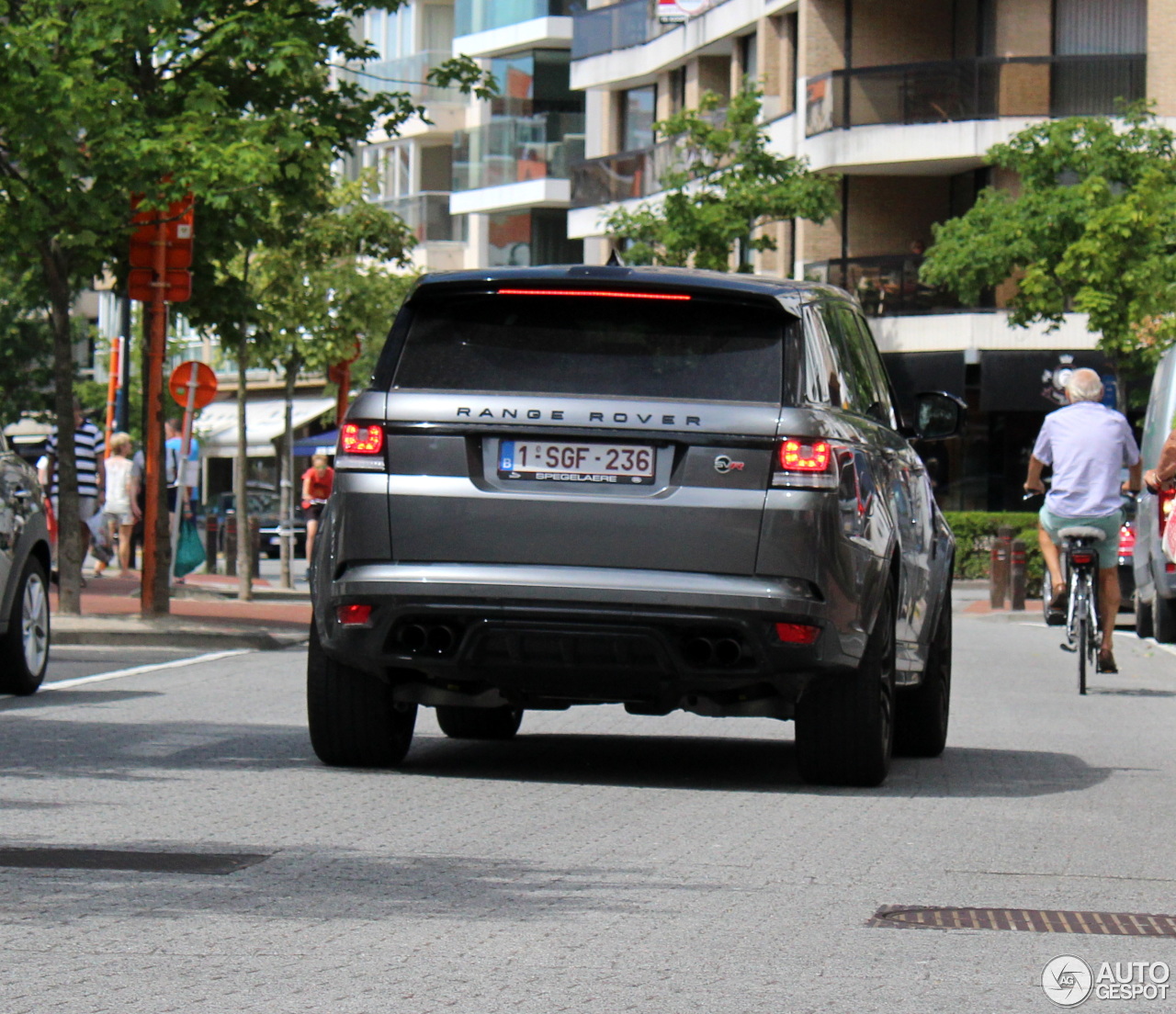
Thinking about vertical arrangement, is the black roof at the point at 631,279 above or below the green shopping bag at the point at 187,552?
above

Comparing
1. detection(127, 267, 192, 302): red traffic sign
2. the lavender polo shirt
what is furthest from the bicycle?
detection(127, 267, 192, 302): red traffic sign

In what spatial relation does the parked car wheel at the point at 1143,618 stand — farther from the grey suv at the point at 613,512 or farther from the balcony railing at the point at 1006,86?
the balcony railing at the point at 1006,86

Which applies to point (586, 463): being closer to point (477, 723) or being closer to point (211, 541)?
point (477, 723)

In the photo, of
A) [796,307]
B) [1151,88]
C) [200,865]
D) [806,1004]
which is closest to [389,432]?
[796,307]

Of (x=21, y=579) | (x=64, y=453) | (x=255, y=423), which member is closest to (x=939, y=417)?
(x=21, y=579)

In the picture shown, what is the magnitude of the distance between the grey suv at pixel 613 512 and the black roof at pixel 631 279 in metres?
0.01

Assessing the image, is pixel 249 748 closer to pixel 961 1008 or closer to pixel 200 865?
pixel 200 865

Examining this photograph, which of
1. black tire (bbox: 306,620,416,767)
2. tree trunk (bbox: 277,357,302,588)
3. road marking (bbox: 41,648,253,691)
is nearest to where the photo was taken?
black tire (bbox: 306,620,416,767)

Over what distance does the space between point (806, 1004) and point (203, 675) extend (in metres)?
10.3

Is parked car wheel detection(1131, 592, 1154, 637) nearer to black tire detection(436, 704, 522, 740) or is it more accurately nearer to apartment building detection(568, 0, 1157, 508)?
black tire detection(436, 704, 522, 740)

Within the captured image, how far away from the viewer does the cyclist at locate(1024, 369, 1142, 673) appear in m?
15.8

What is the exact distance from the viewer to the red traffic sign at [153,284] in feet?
65.5

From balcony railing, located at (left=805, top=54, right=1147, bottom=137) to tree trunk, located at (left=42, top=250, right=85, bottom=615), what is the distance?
26.8m

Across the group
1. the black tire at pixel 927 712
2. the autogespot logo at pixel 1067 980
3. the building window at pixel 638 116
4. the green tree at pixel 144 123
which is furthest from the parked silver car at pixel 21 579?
the building window at pixel 638 116
